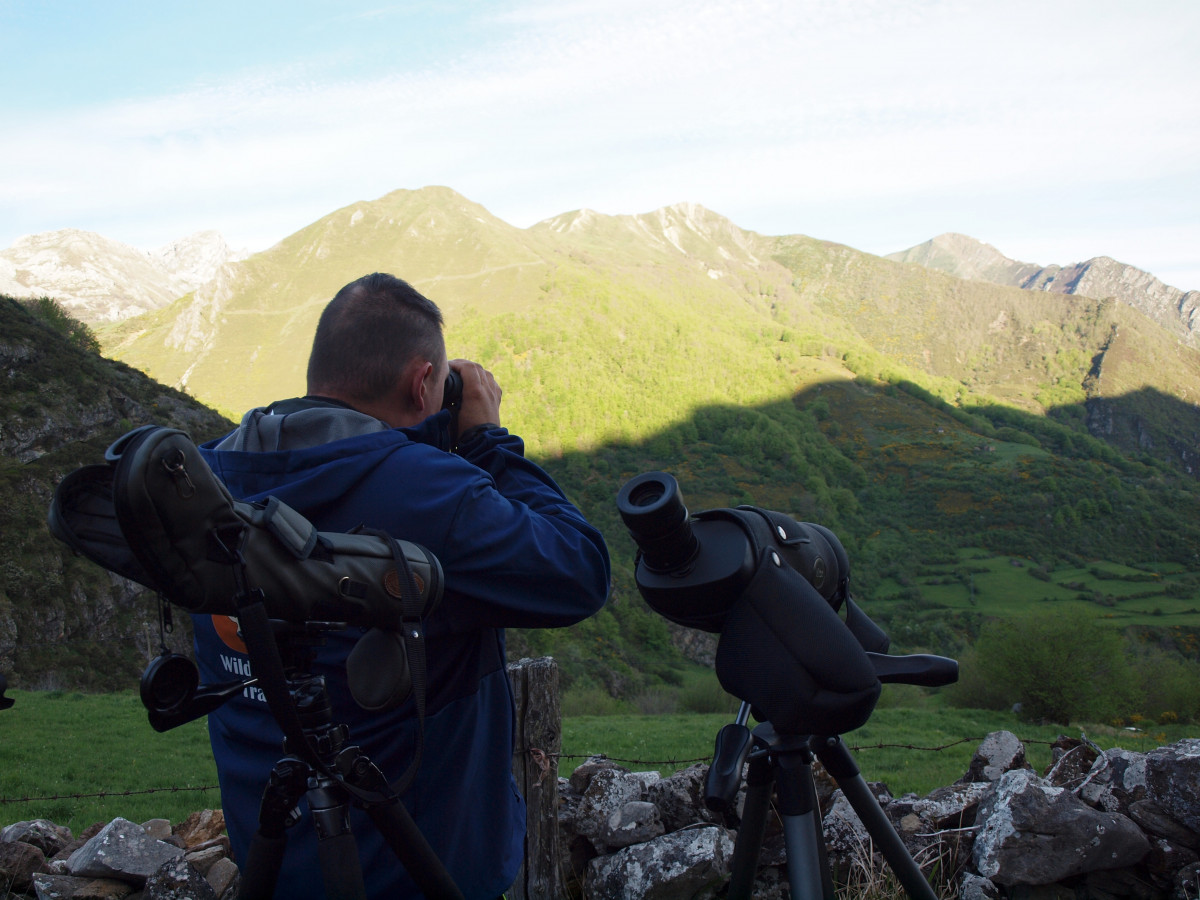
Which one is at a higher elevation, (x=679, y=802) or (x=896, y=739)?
(x=679, y=802)

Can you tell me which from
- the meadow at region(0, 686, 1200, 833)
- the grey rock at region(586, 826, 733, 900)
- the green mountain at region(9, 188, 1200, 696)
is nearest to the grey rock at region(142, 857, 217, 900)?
the grey rock at region(586, 826, 733, 900)

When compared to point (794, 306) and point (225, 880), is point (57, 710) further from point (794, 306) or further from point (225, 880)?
point (794, 306)

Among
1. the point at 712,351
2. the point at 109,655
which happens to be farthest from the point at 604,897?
the point at 712,351

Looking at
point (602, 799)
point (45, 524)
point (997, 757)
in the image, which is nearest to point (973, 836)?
point (997, 757)

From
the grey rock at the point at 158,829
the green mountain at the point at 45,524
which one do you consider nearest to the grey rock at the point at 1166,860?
the grey rock at the point at 158,829

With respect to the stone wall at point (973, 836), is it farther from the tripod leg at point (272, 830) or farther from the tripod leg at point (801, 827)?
the tripod leg at point (272, 830)

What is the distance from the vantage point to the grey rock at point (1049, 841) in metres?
3.45

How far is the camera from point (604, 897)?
12.2ft

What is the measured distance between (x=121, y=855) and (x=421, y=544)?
3.02m

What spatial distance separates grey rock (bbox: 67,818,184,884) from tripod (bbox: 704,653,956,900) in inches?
114

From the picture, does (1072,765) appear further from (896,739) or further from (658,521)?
(896,739)

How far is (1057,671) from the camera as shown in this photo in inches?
1219

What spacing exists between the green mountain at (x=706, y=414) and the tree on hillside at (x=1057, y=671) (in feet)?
102

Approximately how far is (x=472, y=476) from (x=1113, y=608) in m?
95.2
